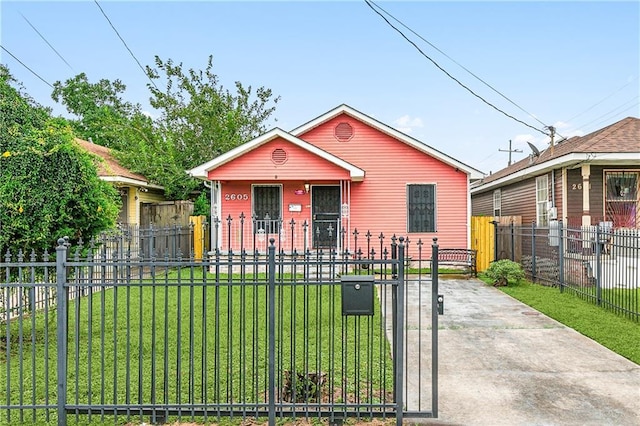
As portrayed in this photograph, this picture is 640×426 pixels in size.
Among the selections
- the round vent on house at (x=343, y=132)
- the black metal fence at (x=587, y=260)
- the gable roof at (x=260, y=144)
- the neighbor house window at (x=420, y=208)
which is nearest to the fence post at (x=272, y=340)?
the black metal fence at (x=587, y=260)

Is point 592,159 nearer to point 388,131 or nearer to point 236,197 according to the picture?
point 388,131

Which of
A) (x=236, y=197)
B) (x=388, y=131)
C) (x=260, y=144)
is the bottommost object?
(x=236, y=197)

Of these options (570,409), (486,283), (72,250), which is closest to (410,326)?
(570,409)

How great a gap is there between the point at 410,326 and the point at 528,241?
8.49 metres

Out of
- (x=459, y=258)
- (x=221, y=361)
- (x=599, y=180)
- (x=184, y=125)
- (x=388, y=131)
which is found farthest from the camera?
(x=184, y=125)

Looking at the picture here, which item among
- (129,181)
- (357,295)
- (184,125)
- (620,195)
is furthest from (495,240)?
(184,125)

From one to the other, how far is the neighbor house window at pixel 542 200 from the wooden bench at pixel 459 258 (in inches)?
105

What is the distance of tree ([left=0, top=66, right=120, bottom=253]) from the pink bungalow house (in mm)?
9165

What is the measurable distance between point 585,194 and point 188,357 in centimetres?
1195

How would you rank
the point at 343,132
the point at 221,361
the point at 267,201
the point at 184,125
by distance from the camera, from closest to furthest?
the point at 221,361
the point at 267,201
the point at 343,132
the point at 184,125

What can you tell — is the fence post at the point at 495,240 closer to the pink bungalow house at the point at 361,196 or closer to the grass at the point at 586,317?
the pink bungalow house at the point at 361,196

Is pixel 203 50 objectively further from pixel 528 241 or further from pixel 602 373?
pixel 602 373

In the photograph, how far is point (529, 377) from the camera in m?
5.19

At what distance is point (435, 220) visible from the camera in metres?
16.2
